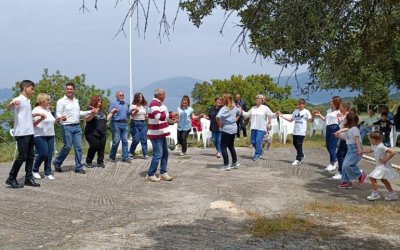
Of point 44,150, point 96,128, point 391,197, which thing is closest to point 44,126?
point 44,150

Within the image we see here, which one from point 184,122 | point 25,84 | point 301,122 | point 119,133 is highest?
point 25,84

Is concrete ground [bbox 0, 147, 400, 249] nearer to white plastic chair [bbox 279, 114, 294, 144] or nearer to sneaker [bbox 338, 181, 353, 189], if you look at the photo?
sneaker [bbox 338, 181, 353, 189]

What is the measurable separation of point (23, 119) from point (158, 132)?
2355mm

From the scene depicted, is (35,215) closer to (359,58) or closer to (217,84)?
(359,58)

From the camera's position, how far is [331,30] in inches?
167

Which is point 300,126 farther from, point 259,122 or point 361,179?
point 361,179

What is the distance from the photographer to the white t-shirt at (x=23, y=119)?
25.5ft

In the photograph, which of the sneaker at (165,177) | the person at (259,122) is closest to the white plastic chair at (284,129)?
the person at (259,122)

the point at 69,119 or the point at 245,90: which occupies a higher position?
the point at 245,90

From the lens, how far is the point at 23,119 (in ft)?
25.6

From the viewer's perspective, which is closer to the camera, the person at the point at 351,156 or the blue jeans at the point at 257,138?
the person at the point at 351,156

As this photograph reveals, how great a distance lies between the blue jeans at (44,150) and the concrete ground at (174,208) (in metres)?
0.32

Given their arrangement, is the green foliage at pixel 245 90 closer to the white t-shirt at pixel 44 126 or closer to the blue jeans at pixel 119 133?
the blue jeans at pixel 119 133

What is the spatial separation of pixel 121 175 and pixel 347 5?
6.59 meters
